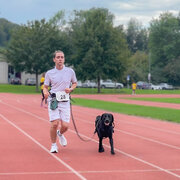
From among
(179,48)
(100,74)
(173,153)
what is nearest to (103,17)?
(100,74)

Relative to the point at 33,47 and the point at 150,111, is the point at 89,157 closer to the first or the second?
the point at 150,111

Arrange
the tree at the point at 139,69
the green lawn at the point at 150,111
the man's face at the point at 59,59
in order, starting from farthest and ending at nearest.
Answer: the tree at the point at 139,69
the green lawn at the point at 150,111
the man's face at the point at 59,59

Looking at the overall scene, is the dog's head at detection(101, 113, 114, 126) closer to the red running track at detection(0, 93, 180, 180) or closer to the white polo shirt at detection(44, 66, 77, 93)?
the red running track at detection(0, 93, 180, 180)

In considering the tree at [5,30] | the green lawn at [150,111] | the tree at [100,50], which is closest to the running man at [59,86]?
the green lawn at [150,111]

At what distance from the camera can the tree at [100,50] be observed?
5772 cm

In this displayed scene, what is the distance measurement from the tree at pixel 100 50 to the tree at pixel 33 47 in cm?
373

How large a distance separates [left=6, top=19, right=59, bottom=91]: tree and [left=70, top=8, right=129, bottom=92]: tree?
12.2 feet

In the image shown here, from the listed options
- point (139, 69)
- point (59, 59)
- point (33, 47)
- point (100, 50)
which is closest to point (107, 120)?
point (59, 59)

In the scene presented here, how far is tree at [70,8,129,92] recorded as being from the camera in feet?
189

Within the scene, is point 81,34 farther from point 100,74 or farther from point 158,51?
point 158,51

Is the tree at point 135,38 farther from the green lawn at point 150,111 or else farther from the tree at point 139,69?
the green lawn at point 150,111

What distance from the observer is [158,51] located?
104 meters

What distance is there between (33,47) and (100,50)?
8970 mm

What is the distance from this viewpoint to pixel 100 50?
2254 inches
